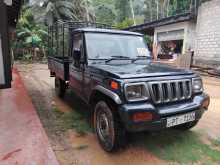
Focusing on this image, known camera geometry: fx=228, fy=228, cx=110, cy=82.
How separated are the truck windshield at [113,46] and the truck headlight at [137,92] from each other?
1.35 meters

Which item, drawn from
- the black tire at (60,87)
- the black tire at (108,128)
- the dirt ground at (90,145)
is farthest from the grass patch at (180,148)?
the black tire at (60,87)

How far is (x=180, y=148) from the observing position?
3670 millimetres

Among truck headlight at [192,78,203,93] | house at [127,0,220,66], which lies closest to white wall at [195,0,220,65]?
house at [127,0,220,66]

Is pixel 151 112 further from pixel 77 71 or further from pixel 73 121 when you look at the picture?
pixel 73 121

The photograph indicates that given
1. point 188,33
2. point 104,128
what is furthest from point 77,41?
point 188,33

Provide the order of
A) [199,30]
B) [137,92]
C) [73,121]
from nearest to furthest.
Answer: [137,92] → [73,121] → [199,30]

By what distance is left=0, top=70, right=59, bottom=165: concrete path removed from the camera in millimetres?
3064

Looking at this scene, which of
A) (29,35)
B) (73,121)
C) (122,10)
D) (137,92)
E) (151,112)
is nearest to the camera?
(151,112)

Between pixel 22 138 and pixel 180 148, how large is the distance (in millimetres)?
2542

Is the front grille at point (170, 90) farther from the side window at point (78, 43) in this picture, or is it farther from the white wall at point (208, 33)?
the white wall at point (208, 33)

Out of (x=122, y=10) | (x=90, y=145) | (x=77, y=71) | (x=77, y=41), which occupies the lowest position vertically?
(x=90, y=145)

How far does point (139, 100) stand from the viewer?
3.11 meters

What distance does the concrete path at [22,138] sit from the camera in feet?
10.1

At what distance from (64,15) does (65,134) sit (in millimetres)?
17173
